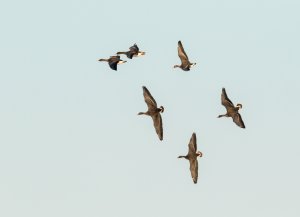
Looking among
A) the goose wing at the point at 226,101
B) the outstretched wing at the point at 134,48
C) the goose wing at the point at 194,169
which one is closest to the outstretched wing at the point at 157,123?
the goose wing at the point at 194,169

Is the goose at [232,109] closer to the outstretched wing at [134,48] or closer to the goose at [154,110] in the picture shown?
the goose at [154,110]

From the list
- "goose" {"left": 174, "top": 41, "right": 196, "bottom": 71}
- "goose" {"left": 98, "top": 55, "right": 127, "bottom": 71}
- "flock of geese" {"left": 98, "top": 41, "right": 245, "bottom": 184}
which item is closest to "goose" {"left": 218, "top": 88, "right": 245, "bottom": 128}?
"flock of geese" {"left": 98, "top": 41, "right": 245, "bottom": 184}

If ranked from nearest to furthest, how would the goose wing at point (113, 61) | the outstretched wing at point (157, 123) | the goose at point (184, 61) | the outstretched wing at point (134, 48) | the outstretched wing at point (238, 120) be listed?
the outstretched wing at point (157, 123) < the outstretched wing at point (238, 120) < the goose wing at point (113, 61) < the outstretched wing at point (134, 48) < the goose at point (184, 61)

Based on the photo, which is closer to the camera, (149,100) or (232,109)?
(149,100)

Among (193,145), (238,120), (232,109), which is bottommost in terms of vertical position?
(193,145)

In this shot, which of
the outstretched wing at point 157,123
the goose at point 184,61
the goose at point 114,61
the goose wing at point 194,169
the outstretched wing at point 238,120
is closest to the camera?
the outstretched wing at point 157,123

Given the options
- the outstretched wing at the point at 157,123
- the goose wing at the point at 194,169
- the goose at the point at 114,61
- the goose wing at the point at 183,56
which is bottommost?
the goose wing at the point at 194,169

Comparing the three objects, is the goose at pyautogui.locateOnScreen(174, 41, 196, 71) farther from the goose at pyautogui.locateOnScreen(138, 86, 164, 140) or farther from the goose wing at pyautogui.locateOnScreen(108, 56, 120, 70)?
the goose at pyautogui.locateOnScreen(138, 86, 164, 140)

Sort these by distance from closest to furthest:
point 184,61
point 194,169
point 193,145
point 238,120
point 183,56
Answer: point 238,120
point 193,145
point 194,169
point 184,61
point 183,56

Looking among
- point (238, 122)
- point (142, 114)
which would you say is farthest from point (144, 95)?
point (238, 122)

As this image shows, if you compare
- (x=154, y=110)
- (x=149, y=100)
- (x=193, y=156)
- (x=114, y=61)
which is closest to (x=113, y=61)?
(x=114, y=61)

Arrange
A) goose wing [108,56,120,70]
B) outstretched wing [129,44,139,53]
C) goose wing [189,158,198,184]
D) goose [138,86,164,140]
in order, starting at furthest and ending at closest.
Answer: outstretched wing [129,44,139,53] → goose wing [108,56,120,70] → goose wing [189,158,198,184] → goose [138,86,164,140]

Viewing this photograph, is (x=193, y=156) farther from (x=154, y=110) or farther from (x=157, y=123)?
(x=154, y=110)

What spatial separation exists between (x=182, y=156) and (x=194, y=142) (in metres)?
3.87
